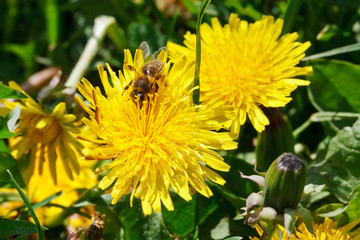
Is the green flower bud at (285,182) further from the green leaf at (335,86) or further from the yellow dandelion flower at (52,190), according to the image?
the yellow dandelion flower at (52,190)

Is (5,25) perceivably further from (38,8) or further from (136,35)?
(136,35)

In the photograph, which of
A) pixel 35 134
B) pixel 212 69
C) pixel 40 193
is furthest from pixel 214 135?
pixel 40 193

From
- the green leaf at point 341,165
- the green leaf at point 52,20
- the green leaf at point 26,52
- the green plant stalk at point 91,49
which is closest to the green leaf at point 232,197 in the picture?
the green leaf at point 341,165

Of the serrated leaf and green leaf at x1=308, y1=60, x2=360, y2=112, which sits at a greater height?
green leaf at x1=308, y1=60, x2=360, y2=112

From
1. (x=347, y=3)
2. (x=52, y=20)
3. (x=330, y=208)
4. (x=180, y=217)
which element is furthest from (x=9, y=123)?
(x=347, y=3)

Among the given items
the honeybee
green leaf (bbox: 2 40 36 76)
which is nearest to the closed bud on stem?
the honeybee

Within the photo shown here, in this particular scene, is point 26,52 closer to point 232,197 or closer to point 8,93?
point 8,93

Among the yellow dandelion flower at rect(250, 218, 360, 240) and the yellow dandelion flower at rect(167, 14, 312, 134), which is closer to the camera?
the yellow dandelion flower at rect(250, 218, 360, 240)

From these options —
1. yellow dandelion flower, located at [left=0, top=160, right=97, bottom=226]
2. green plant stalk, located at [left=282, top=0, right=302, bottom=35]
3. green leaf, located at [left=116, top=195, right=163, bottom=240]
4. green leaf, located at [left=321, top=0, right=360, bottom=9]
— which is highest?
green leaf, located at [left=321, top=0, right=360, bottom=9]

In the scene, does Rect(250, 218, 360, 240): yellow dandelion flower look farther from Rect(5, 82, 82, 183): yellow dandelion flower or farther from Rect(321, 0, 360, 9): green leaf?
Rect(321, 0, 360, 9): green leaf
